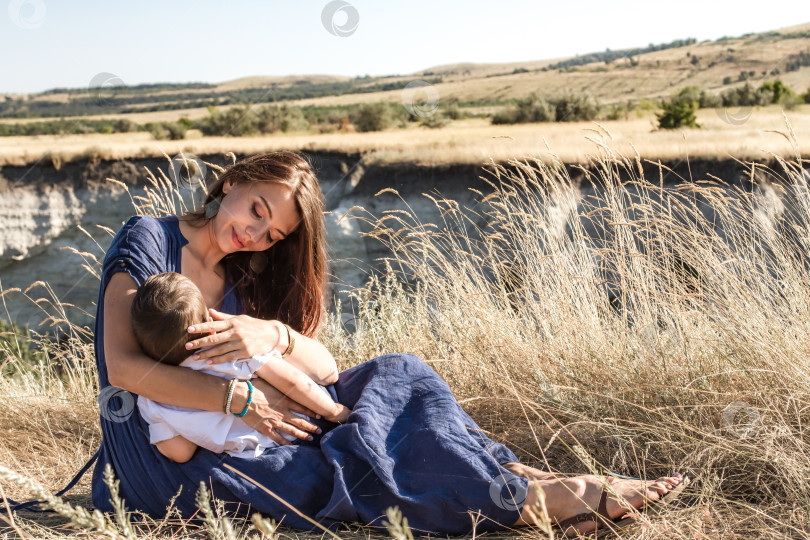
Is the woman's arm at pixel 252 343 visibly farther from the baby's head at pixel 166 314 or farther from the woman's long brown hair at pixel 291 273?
the woman's long brown hair at pixel 291 273

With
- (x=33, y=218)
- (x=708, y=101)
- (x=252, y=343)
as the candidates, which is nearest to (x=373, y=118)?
(x=33, y=218)

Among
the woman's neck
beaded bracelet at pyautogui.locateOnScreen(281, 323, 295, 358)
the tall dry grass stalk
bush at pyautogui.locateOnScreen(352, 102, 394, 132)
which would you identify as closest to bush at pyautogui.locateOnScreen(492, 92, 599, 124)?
bush at pyautogui.locateOnScreen(352, 102, 394, 132)

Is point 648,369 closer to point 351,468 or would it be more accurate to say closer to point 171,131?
point 351,468

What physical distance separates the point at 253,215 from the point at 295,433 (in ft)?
2.69

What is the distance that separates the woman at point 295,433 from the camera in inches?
77.6

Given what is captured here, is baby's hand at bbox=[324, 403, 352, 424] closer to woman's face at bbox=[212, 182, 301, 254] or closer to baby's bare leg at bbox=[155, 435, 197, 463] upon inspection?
baby's bare leg at bbox=[155, 435, 197, 463]

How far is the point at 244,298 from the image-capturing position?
2.62 metres

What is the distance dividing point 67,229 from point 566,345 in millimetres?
16000

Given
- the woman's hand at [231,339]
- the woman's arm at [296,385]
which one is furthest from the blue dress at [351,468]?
the woman's hand at [231,339]

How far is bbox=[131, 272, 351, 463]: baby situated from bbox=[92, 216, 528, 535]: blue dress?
6 cm

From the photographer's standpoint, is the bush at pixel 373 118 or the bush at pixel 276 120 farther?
the bush at pixel 373 118

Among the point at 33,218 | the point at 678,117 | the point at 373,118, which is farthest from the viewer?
the point at 373,118

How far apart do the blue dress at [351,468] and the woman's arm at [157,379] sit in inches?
3.0

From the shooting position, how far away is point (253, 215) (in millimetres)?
2375
